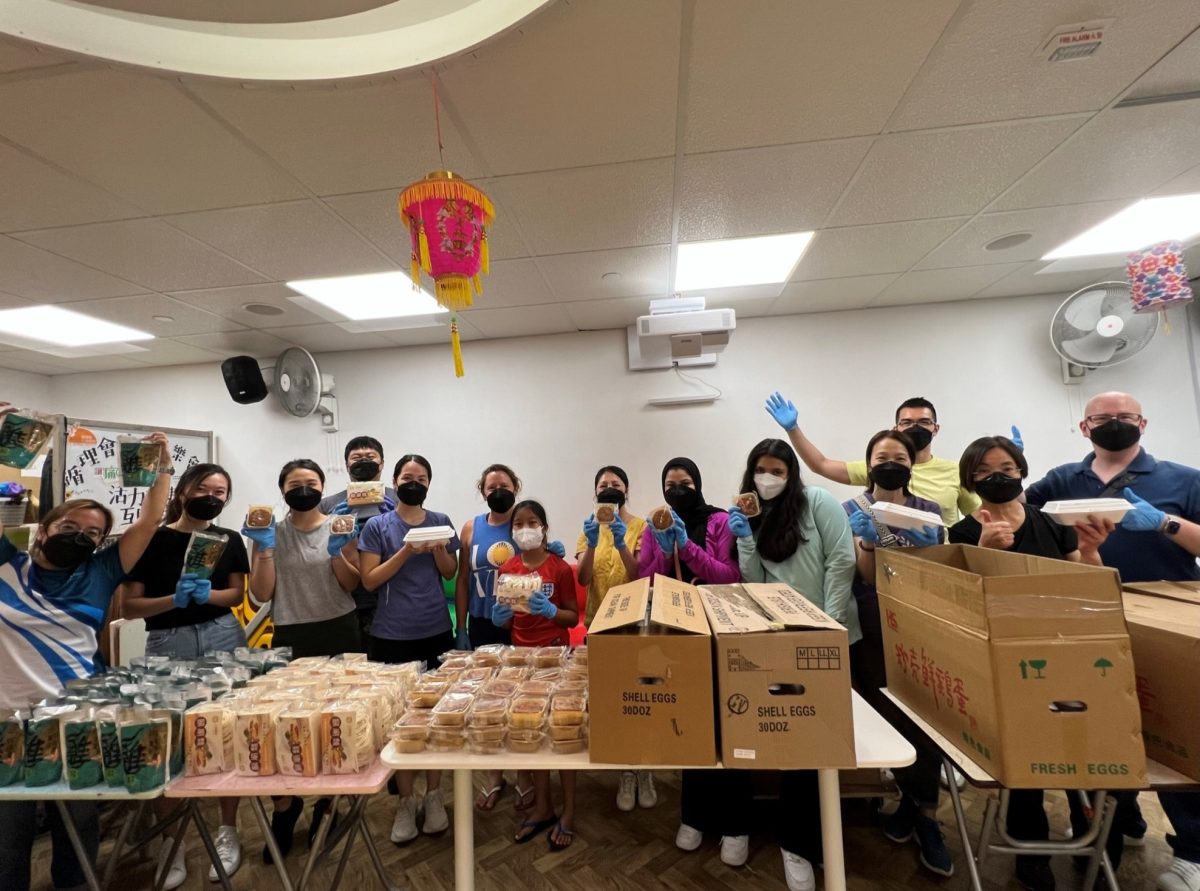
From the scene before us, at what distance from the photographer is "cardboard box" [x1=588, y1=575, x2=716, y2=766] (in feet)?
3.69

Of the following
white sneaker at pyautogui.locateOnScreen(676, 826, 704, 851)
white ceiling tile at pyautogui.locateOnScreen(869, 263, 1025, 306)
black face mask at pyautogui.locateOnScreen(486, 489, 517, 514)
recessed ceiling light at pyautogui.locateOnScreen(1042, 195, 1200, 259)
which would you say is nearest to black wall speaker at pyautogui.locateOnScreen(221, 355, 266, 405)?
black face mask at pyautogui.locateOnScreen(486, 489, 517, 514)

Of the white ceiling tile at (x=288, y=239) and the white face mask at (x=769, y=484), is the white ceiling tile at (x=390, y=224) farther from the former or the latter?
the white face mask at (x=769, y=484)

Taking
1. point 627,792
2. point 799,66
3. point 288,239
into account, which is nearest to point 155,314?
point 288,239

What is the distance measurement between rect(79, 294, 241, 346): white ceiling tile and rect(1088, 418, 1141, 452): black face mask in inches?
187

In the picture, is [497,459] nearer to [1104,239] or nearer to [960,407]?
[960,407]

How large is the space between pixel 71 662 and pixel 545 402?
3.00m

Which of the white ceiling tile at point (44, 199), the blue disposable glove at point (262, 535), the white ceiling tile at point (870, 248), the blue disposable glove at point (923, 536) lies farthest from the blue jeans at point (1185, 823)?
the white ceiling tile at point (44, 199)

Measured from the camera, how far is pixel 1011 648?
109 cm

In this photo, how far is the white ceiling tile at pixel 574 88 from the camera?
137 cm

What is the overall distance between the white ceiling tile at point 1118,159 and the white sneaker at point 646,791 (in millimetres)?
3240

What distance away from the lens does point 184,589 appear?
6.48 ft

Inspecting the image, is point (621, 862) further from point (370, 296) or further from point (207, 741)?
point (370, 296)

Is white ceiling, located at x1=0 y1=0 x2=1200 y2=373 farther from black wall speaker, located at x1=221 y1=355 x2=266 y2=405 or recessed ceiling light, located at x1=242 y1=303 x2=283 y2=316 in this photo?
black wall speaker, located at x1=221 y1=355 x2=266 y2=405

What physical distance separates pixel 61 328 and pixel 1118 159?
6042 mm
